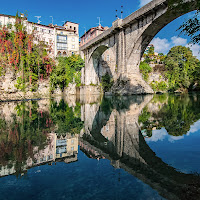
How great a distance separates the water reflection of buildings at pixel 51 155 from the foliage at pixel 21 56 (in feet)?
61.7

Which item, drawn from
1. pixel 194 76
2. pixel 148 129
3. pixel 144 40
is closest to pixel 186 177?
pixel 148 129

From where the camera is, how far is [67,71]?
102 ft

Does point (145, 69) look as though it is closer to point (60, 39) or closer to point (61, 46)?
point (61, 46)

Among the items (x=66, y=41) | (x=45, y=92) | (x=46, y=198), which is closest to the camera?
(x=46, y=198)

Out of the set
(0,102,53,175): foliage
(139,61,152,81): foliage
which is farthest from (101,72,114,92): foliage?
(0,102,53,175): foliage

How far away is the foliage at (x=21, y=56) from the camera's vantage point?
814 inches

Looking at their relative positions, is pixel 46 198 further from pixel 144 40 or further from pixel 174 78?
pixel 174 78

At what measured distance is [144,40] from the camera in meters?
20.0

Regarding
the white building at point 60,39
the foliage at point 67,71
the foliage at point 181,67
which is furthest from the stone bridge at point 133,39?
the foliage at point 181,67

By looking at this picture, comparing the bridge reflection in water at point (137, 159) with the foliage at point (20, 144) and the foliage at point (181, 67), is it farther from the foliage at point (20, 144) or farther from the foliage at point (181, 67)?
the foliage at point (181, 67)

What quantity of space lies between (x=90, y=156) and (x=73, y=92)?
28.8 m

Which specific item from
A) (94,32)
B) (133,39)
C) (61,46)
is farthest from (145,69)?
(61,46)

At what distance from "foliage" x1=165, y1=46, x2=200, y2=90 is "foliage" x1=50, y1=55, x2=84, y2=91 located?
60.4 ft

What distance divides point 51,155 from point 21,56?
21.9 m
